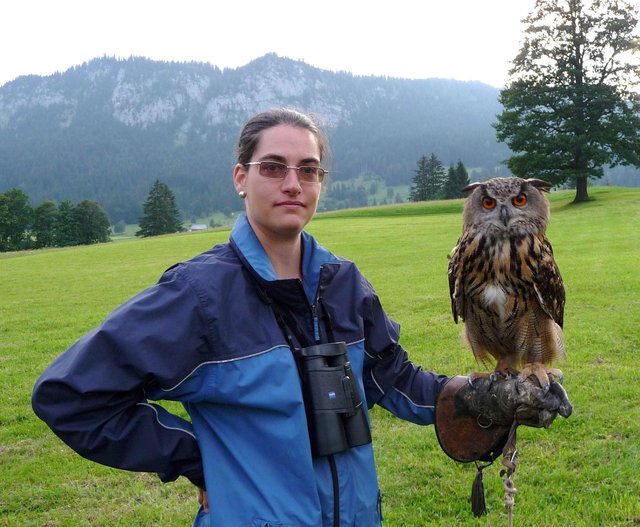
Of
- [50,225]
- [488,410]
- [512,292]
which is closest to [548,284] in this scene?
[512,292]

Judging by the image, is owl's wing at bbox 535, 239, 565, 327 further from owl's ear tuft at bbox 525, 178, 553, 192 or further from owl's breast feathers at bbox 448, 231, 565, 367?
owl's ear tuft at bbox 525, 178, 553, 192

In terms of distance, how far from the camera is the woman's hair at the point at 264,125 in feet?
7.60

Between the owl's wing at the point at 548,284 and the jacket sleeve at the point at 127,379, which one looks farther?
the owl's wing at the point at 548,284

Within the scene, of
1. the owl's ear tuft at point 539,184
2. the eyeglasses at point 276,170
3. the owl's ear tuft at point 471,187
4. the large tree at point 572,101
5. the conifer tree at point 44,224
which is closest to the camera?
the eyeglasses at point 276,170

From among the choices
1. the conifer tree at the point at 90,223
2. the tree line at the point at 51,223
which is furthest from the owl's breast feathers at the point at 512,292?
the conifer tree at the point at 90,223

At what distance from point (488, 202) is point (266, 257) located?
4.77 feet

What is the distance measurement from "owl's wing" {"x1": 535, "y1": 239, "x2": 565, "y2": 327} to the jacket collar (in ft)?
4.05

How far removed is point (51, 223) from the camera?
6956cm

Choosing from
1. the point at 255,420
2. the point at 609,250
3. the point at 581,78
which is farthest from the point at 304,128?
the point at 581,78

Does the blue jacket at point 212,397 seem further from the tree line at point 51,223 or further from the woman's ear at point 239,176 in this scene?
the tree line at point 51,223

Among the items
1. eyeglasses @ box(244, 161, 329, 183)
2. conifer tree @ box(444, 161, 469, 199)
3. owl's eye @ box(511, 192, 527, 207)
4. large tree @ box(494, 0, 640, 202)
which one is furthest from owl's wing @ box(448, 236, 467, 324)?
conifer tree @ box(444, 161, 469, 199)

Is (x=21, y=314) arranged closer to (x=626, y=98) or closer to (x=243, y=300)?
(x=243, y=300)

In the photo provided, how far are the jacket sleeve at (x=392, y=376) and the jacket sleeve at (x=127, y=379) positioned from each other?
31.5 inches

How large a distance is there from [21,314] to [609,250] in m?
14.8
